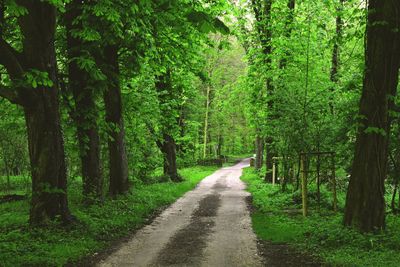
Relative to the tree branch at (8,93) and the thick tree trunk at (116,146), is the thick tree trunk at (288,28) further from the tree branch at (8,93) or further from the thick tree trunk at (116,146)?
the tree branch at (8,93)

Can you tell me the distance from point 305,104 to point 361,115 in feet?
15.7

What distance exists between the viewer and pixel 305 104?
42.1ft

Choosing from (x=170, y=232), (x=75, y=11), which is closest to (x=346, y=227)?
(x=170, y=232)

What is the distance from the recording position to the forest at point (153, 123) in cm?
785

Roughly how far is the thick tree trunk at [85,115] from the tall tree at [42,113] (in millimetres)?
1829

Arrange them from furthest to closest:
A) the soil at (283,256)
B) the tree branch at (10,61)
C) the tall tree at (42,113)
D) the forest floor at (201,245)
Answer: the tall tree at (42,113)
the tree branch at (10,61)
the forest floor at (201,245)
the soil at (283,256)

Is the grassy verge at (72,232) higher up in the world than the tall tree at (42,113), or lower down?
lower down

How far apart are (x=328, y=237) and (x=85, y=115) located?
7.42m

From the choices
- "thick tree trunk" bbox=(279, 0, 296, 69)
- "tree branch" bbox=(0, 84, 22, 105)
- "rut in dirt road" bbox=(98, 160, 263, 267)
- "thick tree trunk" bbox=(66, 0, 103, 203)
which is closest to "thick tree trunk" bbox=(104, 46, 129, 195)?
"thick tree trunk" bbox=(66, 0, 103, 203)

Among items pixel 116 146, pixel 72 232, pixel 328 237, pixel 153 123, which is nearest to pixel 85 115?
pixel 116 146

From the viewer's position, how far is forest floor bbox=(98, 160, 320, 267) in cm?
726

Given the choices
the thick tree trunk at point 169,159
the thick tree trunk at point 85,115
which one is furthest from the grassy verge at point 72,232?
the thick tree trunk at point 169,159

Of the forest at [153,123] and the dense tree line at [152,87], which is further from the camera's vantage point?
the dense tree line at [152,87]

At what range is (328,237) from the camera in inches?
325
